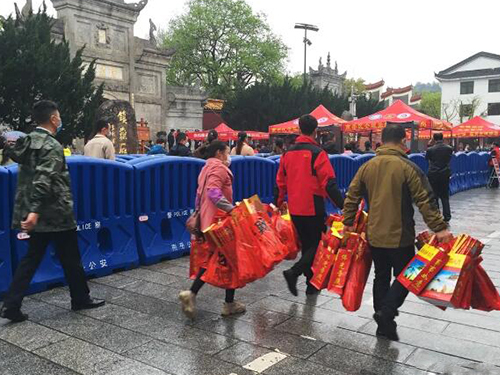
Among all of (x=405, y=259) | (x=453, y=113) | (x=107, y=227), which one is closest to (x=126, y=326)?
(x=107, y=227)

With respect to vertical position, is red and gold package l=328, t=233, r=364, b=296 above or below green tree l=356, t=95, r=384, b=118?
below

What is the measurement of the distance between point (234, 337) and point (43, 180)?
1900mm

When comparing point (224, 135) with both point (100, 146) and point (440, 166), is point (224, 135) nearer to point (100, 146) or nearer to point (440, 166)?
point (440, 166)

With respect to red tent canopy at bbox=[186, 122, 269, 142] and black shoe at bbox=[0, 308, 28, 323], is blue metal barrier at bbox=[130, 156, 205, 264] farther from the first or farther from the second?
red tent canopy at bbox=[186, 122, 269, 142]

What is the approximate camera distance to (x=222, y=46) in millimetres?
38375

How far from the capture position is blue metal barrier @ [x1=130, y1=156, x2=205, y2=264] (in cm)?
594

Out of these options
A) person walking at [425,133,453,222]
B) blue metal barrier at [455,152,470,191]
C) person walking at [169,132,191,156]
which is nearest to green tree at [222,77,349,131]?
blue metal barrier at [455,152,470,191]

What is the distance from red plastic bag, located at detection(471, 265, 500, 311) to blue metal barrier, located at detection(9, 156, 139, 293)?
3.75 m

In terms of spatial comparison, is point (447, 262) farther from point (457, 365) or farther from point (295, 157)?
point (295, 157)

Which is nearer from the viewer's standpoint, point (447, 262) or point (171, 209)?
point (447, 262)

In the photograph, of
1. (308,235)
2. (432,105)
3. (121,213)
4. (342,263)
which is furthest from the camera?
(432,105)

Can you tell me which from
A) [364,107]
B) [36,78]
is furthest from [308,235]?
[364,107]

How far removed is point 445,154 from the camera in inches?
356

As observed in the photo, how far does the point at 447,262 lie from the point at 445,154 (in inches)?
247
